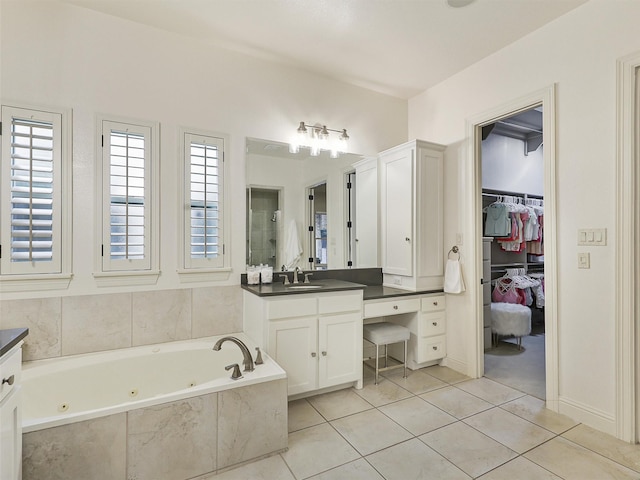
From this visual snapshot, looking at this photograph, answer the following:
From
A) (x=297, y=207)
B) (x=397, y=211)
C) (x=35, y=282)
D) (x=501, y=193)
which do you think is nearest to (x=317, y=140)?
(x=297, y=207)

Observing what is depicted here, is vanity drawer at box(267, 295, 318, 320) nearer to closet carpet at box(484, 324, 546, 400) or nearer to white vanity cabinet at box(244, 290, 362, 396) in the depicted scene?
white vanity cabinet at box(244, 290, 362, 396)

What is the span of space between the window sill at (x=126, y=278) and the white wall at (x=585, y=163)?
296cm

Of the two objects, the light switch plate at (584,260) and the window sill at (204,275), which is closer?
the light switch plate at (584,260)

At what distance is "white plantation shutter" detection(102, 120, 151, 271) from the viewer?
2.33m

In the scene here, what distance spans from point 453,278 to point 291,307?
1.58 meters

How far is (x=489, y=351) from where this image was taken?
371cm

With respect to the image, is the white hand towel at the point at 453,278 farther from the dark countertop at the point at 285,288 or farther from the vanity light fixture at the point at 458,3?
the vanity light fixture at the point at 458,3

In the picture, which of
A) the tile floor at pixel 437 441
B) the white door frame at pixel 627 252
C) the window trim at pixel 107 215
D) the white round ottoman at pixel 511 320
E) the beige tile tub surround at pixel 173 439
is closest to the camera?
the beige tile tub surround at pixel 173 439

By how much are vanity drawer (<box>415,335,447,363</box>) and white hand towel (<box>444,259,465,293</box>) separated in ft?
1.64

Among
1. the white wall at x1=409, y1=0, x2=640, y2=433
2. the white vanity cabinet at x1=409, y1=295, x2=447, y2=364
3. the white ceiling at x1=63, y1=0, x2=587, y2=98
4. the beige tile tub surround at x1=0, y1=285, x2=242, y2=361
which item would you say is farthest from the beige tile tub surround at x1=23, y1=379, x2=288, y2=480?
the white ceiling at x1=63, y1=0, x2=587, y2=98

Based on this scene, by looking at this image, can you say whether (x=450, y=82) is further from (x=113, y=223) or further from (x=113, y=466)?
(x=113, y=466)

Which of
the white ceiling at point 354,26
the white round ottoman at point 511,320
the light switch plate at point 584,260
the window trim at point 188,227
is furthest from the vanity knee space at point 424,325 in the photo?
the white ceiling at point 354,26

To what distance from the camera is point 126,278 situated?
93.7 inches

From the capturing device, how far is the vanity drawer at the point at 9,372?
3.95 feet
